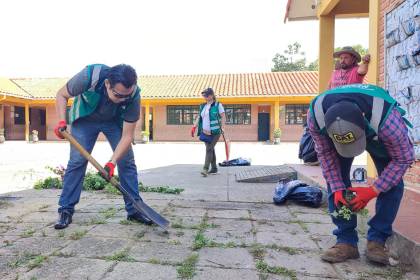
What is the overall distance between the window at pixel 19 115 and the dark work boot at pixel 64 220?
27.3 meters

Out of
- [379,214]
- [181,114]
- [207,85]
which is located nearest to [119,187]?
[379,214]

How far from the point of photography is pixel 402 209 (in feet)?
10.8

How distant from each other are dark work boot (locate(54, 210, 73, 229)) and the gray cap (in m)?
2.40

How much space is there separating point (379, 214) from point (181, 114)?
77.3 feet

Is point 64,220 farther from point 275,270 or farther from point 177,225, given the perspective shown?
point 275,270

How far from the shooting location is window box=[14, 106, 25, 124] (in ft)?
88.6

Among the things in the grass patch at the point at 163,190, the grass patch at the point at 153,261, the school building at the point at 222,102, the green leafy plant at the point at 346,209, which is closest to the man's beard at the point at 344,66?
the grass patch at the point at 163,190

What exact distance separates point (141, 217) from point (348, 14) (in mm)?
7178

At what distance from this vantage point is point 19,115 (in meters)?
27.3

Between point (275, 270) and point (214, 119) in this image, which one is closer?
point (275, 270)

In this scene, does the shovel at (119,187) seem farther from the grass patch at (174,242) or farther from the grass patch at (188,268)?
the grass patch at (188,268)

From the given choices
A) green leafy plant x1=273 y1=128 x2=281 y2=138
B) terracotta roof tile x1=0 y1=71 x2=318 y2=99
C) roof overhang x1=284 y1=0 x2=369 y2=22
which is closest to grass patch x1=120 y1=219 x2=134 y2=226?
roof overhang x1=284 y1=0 x2=369 y2=22

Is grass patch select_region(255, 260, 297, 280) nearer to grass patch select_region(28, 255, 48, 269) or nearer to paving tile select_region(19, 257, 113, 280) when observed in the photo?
paving tile select_region(19, 257, 113, 280)

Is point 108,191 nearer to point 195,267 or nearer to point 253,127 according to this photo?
point 195,267
